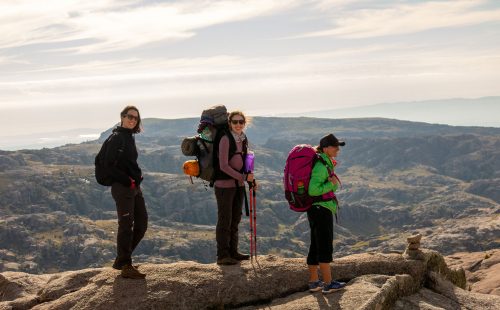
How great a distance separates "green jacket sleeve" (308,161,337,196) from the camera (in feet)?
47.6

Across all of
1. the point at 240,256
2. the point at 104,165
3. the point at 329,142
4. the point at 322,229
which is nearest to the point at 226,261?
the point at 240,256

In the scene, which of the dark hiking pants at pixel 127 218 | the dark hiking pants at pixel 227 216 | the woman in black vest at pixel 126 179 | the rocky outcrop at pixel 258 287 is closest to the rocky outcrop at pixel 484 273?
the rocky outcrop at pixel 258 287

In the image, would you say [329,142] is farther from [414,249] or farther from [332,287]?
[414,249]

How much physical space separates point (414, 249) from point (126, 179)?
10627mm

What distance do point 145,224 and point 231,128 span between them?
4.33 metres

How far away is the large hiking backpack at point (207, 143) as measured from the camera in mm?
16344

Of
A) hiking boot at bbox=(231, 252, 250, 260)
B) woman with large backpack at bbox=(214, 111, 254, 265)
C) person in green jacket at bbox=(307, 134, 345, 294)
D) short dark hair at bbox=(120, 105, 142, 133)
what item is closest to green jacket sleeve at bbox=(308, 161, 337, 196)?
person in green jacket at bbox=(307, 134, 345, 294)

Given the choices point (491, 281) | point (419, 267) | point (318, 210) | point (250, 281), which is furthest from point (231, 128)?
point (491, 281)

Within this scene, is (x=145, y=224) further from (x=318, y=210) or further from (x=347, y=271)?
(x=347, y=271)

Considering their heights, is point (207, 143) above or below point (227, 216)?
above

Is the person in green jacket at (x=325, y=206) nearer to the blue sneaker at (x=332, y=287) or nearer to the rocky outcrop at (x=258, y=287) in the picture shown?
the blue sneaker at (x=332, y=287)

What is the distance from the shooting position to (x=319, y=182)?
14.6m

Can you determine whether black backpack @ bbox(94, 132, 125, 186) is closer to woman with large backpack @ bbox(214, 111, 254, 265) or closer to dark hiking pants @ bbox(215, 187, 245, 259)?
woman with large backpack @ bbox(214, 111, 254, 265)

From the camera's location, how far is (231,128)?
16469 mm
